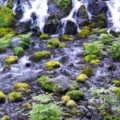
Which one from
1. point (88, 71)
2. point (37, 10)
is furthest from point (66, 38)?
point (88, 71)

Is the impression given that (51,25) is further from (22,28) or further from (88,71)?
(88,71)

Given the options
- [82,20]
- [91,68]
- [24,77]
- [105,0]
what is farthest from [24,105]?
[105,0]

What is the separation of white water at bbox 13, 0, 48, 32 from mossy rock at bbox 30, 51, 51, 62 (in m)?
5.70

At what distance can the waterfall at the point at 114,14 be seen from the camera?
24.8 metres

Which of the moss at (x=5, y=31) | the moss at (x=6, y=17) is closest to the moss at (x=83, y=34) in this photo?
the moss at (x=5, y=31)

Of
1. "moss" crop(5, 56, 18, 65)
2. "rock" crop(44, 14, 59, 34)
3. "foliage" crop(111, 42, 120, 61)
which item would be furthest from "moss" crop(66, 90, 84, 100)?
"rock" crop(44, 14, 59, 34)

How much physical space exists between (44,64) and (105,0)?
11.0m

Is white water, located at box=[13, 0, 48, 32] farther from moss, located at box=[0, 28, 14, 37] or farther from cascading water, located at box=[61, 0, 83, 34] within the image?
moss, located at box=[0, 28, 14, 37]

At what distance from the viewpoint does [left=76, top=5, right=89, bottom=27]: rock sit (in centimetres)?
2467

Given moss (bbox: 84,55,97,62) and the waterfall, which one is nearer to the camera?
moss (bbox: 84,55,97,62)

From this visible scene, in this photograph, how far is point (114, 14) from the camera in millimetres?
26016

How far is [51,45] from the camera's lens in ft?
69.8

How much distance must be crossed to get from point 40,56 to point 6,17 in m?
8.23

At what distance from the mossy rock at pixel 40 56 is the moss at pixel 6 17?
6862 millimetres
